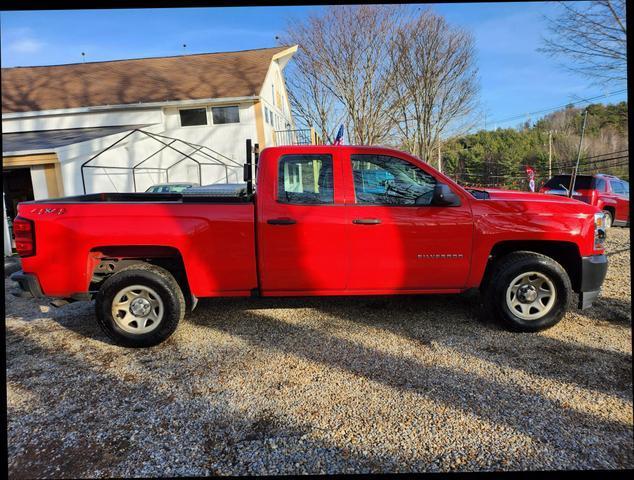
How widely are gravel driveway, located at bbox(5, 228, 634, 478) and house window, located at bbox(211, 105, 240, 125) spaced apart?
1407 cm

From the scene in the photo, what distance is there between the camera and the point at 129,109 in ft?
55.7

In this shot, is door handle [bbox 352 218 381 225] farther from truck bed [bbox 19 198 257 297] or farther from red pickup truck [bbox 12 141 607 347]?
truck bed [bbox 19 198 257 297]

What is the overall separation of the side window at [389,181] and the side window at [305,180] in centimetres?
28

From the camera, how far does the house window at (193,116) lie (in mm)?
17344

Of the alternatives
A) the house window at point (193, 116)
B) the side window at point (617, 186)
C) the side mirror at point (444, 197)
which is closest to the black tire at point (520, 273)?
the side mirror at point (444, 197)

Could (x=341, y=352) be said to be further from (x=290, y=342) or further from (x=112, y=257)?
(x=112, y=257)

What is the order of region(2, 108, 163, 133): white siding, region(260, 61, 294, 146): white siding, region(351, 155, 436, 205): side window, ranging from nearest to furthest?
1. region(351, 155, 436, 205): side window
2. region(2, 108, 163, 133): white siding
3. region(260, 61, 294, 146): white siding

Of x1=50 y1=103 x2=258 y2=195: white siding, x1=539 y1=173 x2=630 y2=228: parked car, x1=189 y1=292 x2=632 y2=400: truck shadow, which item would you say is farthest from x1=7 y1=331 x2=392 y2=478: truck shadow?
x1=50 y1=103 x2=258 y2=195: white siding

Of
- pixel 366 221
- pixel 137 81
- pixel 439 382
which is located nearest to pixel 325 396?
pixel 439 382

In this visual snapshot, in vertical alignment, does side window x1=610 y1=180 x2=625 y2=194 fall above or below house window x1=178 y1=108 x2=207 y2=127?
below

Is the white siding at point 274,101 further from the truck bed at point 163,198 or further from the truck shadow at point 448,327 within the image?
the truck shadow at point 448,327

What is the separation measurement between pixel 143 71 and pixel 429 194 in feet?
66.1

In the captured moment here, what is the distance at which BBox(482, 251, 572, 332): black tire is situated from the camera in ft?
13.2

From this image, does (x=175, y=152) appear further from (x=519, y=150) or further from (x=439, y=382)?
(x=519, y=150)
